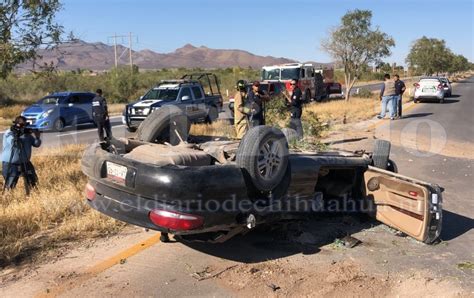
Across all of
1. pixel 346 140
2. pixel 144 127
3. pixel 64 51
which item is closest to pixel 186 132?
pixel 144 127

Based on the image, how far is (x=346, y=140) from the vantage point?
13570mm

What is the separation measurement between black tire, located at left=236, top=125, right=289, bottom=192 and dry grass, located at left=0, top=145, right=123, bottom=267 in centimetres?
218

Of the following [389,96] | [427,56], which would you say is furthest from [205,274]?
[427,56]

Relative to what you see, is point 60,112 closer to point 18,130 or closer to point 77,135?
point 77,135

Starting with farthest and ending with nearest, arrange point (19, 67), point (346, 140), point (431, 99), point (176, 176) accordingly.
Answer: point (431, 99), point (346, 140), point (19, 67), point (176, 176)

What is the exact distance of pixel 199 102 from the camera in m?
18.7

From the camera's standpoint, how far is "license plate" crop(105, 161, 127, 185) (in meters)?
4.39

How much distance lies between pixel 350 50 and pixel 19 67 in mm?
24157

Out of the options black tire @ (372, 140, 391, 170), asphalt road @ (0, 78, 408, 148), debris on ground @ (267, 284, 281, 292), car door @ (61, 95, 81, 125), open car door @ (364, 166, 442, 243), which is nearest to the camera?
debris on ground @ (267, 284, 281, 292)

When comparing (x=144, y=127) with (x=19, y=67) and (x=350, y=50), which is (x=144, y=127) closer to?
(x=19, y=67)

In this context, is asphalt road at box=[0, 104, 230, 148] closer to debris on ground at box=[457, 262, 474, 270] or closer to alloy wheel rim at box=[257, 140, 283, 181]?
alloy wheel rim at box=[257, 140, 283, 181]

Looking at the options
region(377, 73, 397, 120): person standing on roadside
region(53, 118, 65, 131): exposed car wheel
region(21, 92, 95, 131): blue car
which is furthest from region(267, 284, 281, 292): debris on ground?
region(53, 118, 65, 131): exposed car wheel

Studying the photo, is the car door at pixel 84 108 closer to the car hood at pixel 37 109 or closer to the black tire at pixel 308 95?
the car hood at pixel 37 109

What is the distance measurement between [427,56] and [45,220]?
7096 centimetres
